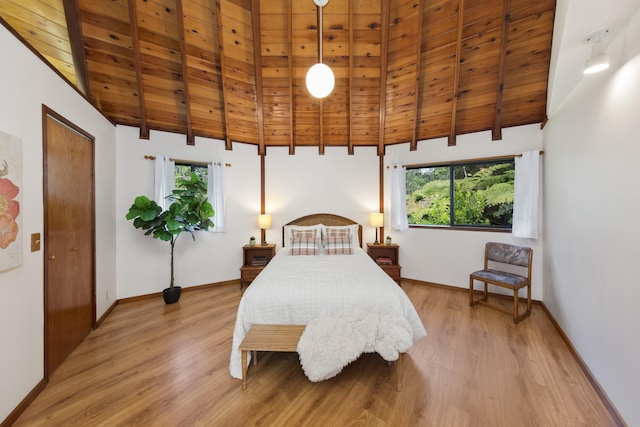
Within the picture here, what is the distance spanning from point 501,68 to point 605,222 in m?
2.34

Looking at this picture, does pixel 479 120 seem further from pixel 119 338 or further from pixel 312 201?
pixel 119 338

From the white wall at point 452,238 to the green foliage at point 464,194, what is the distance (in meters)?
0.21

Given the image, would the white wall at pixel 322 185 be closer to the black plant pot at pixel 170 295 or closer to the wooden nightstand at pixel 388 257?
the wooden nightstand at pixel 388 257

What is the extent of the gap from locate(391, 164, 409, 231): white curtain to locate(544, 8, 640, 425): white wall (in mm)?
1969

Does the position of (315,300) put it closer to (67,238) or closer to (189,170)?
(67,238)

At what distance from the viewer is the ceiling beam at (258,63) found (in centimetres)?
297

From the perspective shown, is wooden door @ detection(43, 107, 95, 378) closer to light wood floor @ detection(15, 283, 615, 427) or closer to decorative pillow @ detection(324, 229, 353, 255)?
light wood floor @ detection(15, 283, 615, 427)

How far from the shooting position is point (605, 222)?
171 centimetres

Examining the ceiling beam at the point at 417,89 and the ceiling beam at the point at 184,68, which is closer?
the ceiling beam at the point at 184,68

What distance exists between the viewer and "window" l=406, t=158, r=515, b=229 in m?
3.58

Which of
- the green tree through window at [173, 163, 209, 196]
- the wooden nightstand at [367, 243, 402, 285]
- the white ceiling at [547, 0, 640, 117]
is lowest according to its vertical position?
the wooden nightstand at [367, 243, 402, 285]

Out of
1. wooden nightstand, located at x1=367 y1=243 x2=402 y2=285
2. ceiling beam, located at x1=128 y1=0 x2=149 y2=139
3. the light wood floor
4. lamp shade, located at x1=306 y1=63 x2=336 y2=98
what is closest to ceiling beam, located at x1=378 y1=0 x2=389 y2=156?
lamp shade, located at x1=306 y1=63 x2=336 y2=98

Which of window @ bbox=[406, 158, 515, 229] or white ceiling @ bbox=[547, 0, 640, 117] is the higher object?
white ceiling @ bbox=[547, 0, 640, 117]

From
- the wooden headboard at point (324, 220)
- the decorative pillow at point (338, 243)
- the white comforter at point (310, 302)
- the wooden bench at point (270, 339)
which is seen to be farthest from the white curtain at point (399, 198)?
the wooden bench at point (270, 339)
